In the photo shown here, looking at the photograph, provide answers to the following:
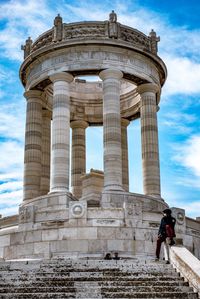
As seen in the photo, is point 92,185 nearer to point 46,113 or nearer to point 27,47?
point 46,113

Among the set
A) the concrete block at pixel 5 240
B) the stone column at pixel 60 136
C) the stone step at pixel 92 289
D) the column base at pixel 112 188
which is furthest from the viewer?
the stone column at pixel 60 136

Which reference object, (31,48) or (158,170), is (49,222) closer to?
(158,170)

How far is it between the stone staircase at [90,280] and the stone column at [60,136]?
13.2m

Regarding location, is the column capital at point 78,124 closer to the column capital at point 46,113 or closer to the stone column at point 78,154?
the stone column at point 78,154

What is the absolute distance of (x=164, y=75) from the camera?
1679 inches

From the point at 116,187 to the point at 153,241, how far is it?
17.1 ft

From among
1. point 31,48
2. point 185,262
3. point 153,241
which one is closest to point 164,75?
→ point 31,48

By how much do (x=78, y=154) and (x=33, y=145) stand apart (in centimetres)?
852

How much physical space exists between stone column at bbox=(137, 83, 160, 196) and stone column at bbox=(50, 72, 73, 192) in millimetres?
6172

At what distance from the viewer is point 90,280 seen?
19.7m

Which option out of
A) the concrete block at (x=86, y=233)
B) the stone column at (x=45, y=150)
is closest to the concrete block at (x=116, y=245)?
the concrete block at (x=86, y=233)

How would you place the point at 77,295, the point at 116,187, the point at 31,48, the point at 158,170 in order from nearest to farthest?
1. the point at 77,295
2. the point at 116,187
3. the point at 158,170
4. the point at 31,48

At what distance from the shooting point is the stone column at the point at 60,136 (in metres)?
35.5

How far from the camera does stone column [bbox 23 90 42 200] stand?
Result: 39156 millimetres
